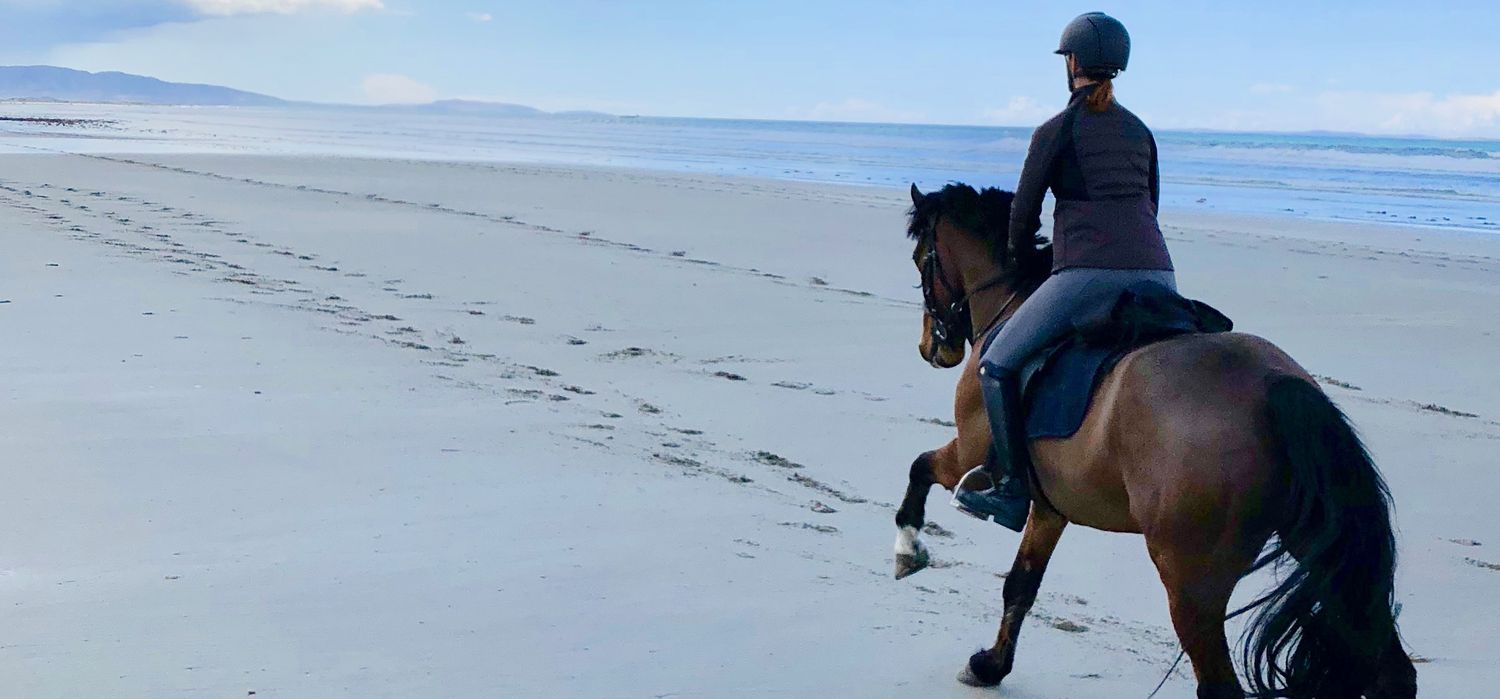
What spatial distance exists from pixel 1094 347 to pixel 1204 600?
2.57 feet

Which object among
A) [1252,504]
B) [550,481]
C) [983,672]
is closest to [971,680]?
[983,672]

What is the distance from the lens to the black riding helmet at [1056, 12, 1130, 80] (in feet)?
12.4

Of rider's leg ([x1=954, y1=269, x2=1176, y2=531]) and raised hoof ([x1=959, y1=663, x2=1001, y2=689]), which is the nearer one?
rider's leg ([x1=954, y1=269, x2=1176, y2=531])

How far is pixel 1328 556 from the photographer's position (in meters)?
3.04

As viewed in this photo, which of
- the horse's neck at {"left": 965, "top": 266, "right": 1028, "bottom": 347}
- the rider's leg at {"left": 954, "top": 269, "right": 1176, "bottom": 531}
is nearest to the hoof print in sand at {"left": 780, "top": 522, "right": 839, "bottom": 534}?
the horse's neck at {"left": 965, "top": 266, "right": 1028, "bottom": 347}

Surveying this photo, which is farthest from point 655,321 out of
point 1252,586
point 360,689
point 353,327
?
point 360,689

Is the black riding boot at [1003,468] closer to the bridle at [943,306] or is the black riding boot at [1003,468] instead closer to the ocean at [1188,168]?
the bridle at [943,306]

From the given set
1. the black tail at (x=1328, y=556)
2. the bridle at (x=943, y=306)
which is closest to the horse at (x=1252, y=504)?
the black tail at (x=1328, y=556)

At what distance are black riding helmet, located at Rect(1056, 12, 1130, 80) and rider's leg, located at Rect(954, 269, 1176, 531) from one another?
0.54 metres

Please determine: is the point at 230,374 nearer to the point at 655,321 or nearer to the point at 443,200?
the point at 655,321

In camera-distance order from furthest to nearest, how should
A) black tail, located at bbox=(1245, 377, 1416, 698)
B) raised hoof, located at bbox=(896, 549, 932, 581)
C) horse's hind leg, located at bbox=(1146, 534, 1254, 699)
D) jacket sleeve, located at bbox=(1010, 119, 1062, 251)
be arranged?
raised hoof, located at bbox=(896, 549, 932, 581), jacket sleeve, located at bbox=(1010, 119, 1062, 251), horse's hind leg, located at bbox=(1146, 534, 1254, 699), black tail, located at bbox=(1245, 377, 1416, 698)

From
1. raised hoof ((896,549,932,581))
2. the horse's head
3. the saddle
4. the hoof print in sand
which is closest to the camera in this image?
the saddle

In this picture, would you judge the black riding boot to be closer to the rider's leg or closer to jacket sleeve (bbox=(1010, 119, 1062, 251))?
the rider's leg

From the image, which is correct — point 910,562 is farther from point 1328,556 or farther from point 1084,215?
point 1328,556
